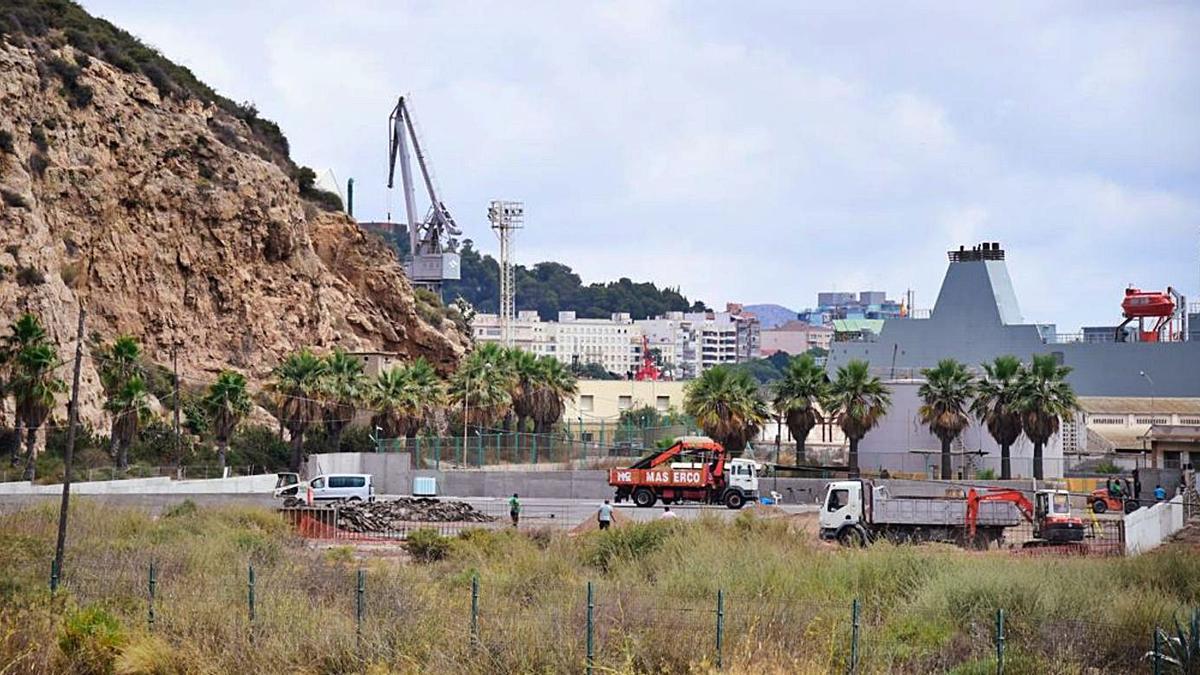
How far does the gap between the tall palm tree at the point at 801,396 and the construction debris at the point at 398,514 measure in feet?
57.1

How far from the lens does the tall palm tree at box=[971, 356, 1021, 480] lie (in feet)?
212

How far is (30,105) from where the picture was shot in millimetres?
73562

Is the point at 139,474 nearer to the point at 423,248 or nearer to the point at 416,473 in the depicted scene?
the point at 416,473

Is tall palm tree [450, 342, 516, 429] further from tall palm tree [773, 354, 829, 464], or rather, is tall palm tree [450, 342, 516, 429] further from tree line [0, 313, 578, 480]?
tall palm tree [773, 354, 829, 464]

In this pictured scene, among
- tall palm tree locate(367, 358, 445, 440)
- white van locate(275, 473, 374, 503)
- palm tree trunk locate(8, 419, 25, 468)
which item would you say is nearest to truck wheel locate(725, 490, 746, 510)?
white van locate(275, 473, 374, 503)

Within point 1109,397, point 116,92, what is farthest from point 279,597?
point 1109,397

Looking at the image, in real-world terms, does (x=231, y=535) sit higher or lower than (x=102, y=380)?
lower

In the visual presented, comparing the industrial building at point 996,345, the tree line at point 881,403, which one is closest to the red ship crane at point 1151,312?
the industrial building at point 996,345

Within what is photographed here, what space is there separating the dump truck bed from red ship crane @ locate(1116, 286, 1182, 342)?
56043 millimetres

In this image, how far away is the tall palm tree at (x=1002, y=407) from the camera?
6456 centimetres

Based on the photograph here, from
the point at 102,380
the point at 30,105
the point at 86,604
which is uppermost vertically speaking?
the point at 30,105

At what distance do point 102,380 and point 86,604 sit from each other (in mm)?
41366

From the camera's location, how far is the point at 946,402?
2584 inches

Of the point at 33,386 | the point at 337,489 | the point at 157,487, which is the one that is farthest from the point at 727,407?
the point at 33,386
